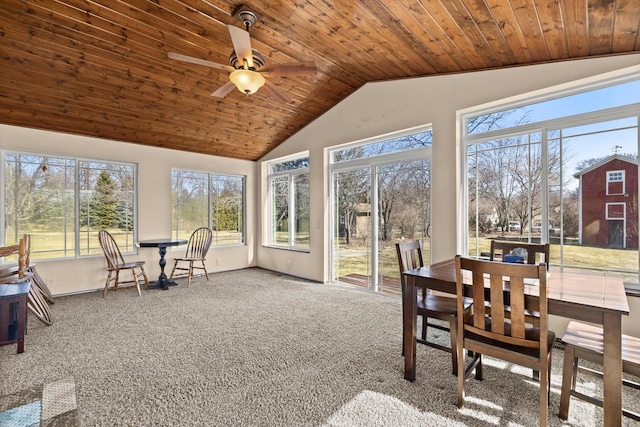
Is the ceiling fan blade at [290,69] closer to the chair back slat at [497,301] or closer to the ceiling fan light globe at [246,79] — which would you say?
the ceiling fan light globe at [246,79]

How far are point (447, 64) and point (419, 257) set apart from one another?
226cm

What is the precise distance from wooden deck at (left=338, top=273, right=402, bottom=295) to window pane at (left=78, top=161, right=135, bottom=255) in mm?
3851

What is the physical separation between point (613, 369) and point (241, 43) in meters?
3.17

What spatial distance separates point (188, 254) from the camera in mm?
5699

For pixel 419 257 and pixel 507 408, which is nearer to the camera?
pixel 507 408

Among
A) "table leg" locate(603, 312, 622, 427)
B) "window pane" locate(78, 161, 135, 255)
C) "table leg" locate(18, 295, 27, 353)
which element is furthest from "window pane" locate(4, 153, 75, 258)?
"table leg" locate(603, 312, 622, 427)

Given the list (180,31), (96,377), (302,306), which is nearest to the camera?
(96,377)

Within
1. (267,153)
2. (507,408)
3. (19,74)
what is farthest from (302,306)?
(19,74)

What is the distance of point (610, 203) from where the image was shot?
268 centimetres

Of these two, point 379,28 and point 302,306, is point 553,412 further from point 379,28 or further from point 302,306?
point 379,28

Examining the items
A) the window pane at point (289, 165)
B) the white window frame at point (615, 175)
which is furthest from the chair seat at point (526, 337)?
the window pane at point (289, 165)

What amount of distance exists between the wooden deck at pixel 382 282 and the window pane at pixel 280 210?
5.95ft

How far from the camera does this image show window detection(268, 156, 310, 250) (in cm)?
581

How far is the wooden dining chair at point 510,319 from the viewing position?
5.15 feet
